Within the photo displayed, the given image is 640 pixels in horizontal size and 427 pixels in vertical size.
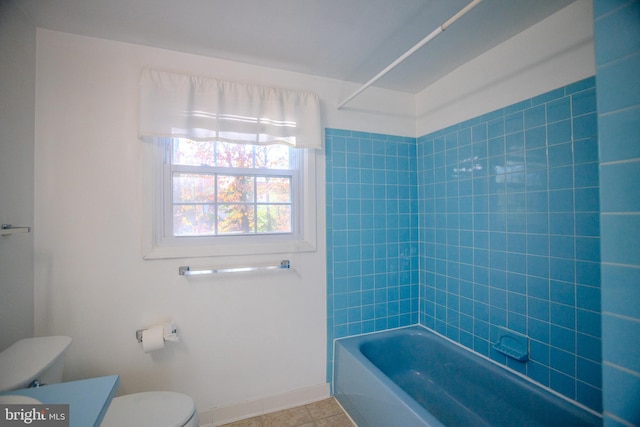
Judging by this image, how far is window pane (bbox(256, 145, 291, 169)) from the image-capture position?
5.84ft

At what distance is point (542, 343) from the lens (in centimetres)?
135

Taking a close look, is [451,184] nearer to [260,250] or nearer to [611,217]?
[611,217]

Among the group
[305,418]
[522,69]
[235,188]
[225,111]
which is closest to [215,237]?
[235,188]

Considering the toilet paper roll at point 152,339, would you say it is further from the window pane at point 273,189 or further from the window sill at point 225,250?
the window pane at point 273,189

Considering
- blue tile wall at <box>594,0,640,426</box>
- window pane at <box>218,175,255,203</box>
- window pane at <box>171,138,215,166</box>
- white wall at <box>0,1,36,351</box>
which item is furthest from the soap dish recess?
white wall at <box>0,1,36,351</box>

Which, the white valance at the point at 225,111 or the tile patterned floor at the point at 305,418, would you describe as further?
the tile patterned floor at the point at 305,418

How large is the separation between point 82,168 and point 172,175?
441 mm

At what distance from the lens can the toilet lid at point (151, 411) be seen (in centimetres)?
108

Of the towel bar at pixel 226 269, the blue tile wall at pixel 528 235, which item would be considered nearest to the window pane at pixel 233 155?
the towel bar at pixel 226 269

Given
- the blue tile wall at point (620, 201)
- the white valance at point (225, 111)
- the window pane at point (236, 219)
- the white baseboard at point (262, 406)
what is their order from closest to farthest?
the blue tile wall at point (620, 201)
the white valance at point (225, 111)
the white baseboard at point (262, 406)
the window pane at point (236, 219)

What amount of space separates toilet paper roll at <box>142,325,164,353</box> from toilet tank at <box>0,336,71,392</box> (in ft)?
1.05

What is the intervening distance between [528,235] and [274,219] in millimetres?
1594

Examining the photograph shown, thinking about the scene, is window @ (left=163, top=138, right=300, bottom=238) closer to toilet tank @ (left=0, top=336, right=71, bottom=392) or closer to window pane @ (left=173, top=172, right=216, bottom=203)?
window pane @ (left=173, top=172, right=216, bottom=203)

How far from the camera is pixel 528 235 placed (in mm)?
1420
